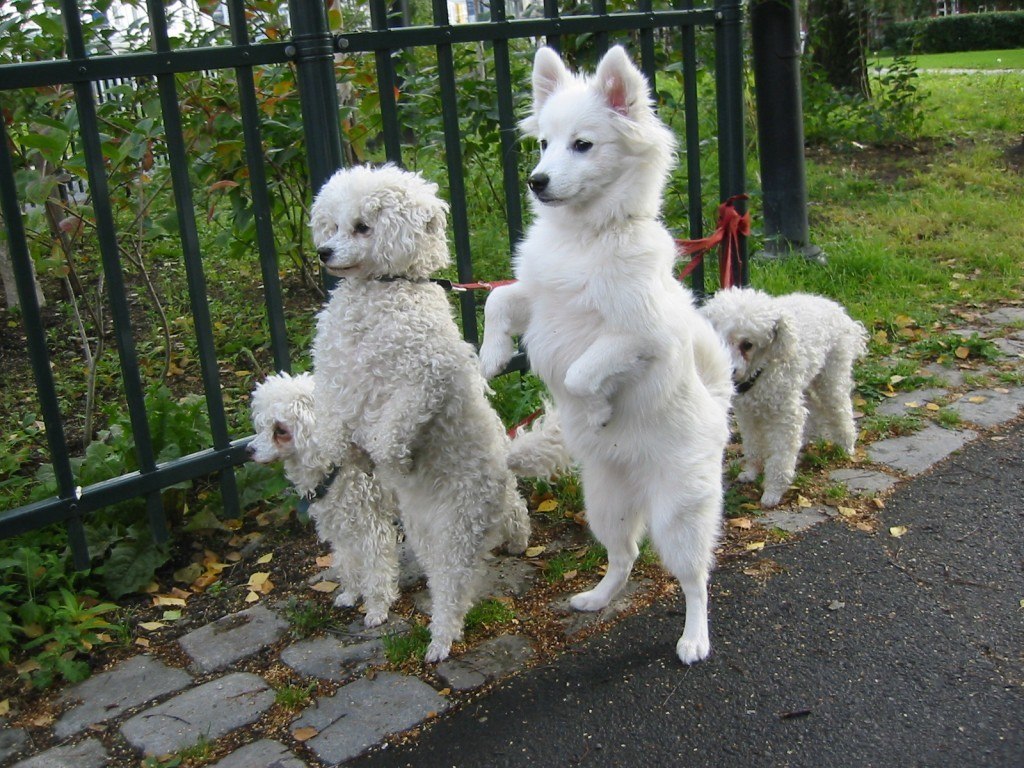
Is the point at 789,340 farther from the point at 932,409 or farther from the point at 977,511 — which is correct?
the point at 932,409

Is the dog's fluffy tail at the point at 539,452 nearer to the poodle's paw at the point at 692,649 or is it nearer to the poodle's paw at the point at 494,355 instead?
the poodle's paw at the point at 494,355

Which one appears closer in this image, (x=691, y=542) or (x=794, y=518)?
(x=691, y=542)

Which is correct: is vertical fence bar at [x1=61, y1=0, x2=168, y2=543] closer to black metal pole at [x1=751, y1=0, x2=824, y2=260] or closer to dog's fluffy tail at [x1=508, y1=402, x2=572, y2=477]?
dog's fluffy tail at [x1=508, y1=402, x2=572, y2=477]

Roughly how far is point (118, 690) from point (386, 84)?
243 cm

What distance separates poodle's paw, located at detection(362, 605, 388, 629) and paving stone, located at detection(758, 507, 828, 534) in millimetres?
1691

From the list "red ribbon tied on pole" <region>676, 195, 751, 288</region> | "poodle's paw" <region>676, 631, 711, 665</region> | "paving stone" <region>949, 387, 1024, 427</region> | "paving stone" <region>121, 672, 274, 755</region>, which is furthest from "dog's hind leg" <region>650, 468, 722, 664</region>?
"paving stone" <region>949, 387, 1024, 427</region>

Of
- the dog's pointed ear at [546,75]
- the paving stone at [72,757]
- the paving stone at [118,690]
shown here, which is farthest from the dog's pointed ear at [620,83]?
the paving stone at [72,757]

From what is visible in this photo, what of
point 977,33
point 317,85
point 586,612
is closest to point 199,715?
point 586,612

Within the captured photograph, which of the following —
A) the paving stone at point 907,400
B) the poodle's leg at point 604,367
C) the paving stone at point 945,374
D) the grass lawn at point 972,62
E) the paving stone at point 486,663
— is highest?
the grass lawn at point 972,62

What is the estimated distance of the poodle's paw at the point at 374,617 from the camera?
3514 millimetres

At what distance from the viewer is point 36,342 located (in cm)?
331

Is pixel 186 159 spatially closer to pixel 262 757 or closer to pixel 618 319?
pixel 618 319

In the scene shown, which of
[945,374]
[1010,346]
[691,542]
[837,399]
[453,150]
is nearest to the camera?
[691,542]

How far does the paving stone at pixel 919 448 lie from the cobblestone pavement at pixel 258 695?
67.0 inches
